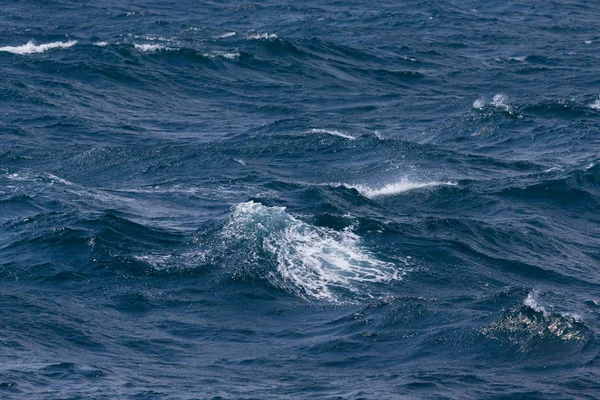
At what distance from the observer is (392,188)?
72.7 meters

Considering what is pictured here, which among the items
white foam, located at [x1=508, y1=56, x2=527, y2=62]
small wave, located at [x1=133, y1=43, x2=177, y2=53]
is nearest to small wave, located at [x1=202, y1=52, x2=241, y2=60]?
small wave, located at [x1=133, y1=43, x2=177, y2=53]

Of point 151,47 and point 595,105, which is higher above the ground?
point 151,47

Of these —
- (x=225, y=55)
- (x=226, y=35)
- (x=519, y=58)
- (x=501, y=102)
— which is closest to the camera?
(x=501, y=102)

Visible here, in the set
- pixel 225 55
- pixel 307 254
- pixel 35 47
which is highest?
pixel 35 47

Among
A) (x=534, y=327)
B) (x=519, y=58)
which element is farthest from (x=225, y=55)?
(x=534, y=327)

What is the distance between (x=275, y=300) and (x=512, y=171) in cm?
2669

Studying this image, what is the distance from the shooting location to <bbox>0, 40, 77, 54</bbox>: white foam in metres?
107

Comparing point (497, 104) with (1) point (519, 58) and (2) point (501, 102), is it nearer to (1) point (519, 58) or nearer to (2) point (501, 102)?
(2) point (501, 102)

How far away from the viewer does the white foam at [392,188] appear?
7181 cm

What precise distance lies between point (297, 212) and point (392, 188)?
8259 millimetres

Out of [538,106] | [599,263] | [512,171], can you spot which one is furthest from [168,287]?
[538,106]

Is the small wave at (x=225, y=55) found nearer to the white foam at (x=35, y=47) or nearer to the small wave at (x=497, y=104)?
the white foam at (x=35, y=47)

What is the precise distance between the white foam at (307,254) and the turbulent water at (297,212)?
0.15 metres

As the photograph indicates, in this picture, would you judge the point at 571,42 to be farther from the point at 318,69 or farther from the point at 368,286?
the point at 368,286
